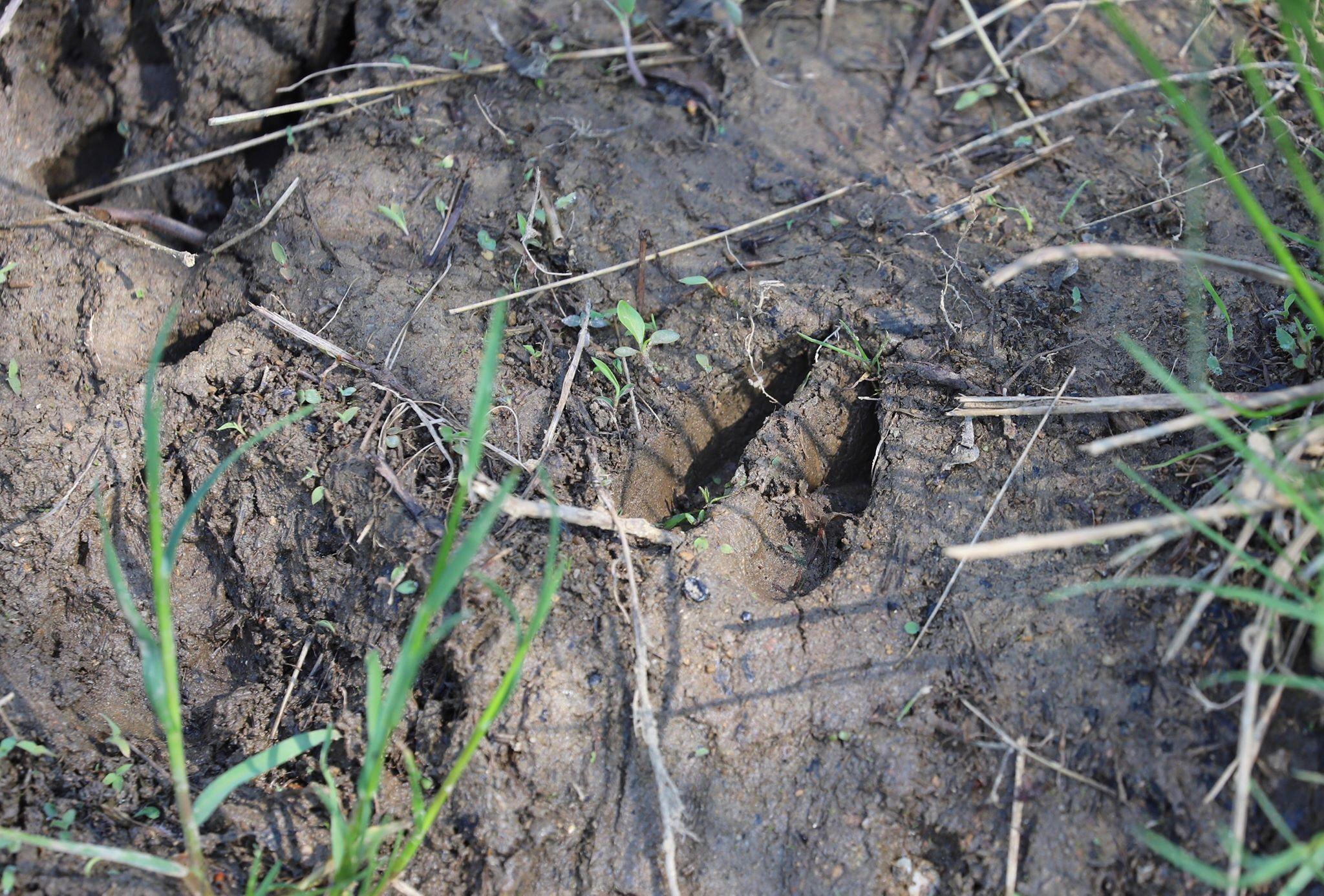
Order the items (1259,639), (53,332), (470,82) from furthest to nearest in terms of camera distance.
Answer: (470,82)
(53,332)
(1259,639)

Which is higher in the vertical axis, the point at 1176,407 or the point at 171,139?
the point at 171,139

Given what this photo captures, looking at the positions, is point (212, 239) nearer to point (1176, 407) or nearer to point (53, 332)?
point (53, 332)

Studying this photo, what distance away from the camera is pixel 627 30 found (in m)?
2.87

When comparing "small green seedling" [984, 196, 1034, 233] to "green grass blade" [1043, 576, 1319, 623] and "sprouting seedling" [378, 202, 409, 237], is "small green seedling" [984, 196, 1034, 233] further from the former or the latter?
"sprouting seedling" [378, 202, 409, 237]

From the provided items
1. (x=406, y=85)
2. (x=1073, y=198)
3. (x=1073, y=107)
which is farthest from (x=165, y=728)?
(x=1073, y=107)

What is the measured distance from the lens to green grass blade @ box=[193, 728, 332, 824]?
171cm

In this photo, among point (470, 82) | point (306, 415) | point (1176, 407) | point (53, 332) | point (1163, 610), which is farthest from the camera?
point (470, 82)

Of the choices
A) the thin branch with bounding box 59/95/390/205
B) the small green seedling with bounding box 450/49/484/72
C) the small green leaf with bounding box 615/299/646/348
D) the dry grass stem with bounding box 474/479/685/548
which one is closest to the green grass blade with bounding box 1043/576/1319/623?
the dry grass stem with bounding box 474/479/685/548

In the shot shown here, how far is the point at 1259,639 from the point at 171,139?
3.29 metres

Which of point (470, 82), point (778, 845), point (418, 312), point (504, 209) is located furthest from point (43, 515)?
point (778, 845)

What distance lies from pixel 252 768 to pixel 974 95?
277 centimetres

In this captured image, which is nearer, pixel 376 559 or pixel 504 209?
pixel 376 559

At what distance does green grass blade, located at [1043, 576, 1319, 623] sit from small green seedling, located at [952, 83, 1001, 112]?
1.66 m

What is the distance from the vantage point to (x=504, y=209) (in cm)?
272
